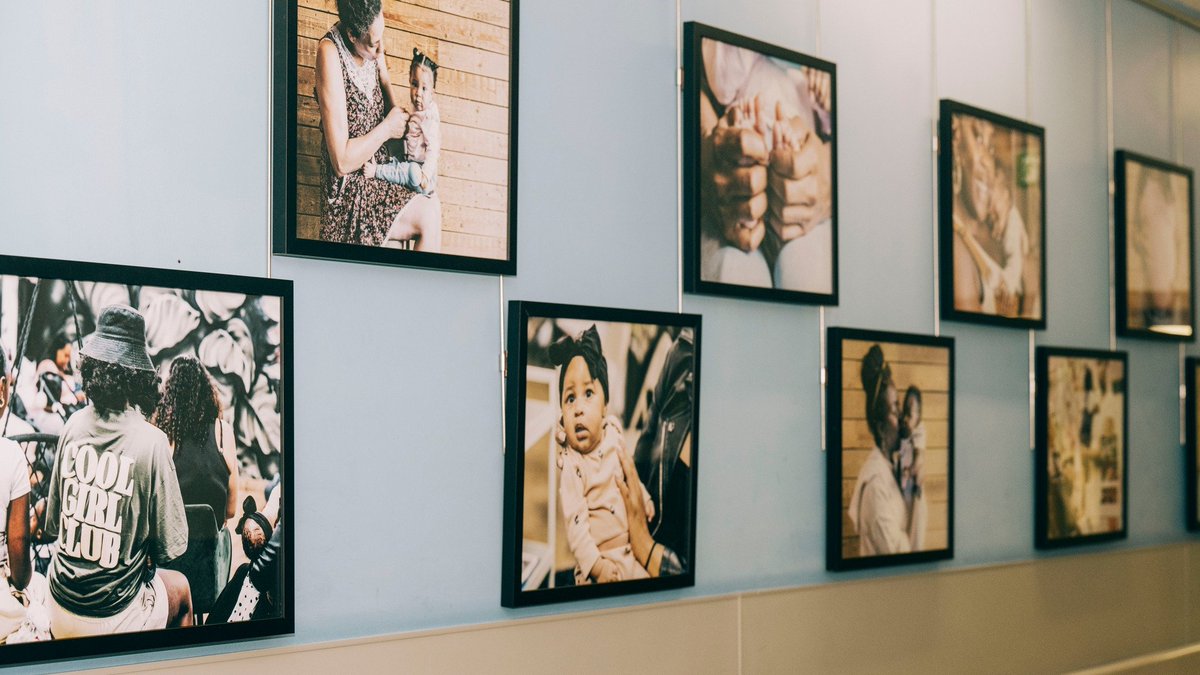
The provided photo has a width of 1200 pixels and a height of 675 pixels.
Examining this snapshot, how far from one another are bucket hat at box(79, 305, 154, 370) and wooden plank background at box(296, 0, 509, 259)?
83cm

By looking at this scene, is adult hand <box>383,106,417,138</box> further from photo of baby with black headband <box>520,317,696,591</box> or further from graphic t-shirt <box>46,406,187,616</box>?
graphic t-shirt <box>46,406,187,616</box>

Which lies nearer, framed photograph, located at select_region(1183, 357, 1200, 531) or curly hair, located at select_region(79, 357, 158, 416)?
curly hair, located at select_region(79, 357, 158, 416)

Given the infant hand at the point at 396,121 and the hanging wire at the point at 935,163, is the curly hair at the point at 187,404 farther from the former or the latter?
the hanging wire at the point at 935,163

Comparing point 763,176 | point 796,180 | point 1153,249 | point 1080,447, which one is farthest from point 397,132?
point 1153,249

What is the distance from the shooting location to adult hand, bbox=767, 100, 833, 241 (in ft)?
13.1

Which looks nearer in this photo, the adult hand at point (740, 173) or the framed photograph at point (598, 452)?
the framed photograph at point (598, 452)

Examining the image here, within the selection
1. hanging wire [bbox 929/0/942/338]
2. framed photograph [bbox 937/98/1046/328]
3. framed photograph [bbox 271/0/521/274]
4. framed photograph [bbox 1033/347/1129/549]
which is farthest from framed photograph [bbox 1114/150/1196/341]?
framed photograph [bbox 271/0/521/274]

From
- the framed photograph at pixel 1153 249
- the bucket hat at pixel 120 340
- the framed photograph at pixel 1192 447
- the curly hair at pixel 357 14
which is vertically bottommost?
the framed photograph at pixel 1192 447

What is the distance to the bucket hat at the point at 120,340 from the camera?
2.50 metres

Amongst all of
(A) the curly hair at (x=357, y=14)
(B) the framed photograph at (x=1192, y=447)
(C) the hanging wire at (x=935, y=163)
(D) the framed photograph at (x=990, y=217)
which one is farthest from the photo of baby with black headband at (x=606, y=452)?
(B) the framed photograph at (x=1192, y=447)

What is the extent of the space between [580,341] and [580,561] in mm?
627

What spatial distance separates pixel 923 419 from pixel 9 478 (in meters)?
3.23

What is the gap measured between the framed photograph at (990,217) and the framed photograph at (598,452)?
1.52 m

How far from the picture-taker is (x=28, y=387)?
241 cm
